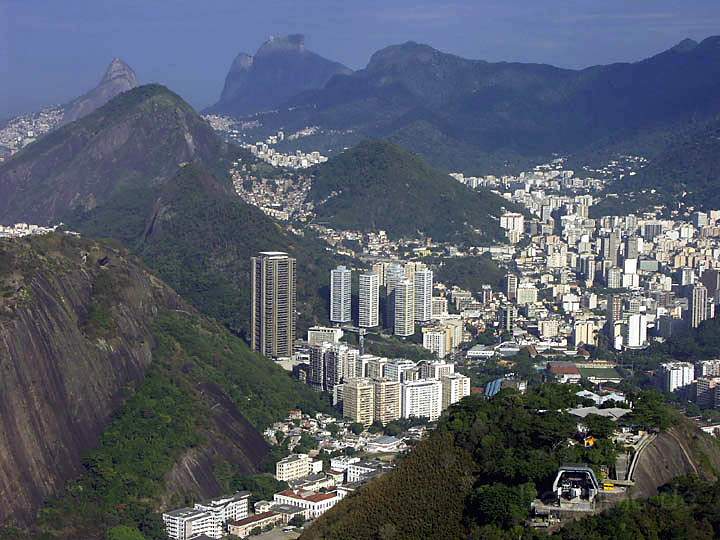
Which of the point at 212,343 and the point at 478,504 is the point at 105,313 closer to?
the point at 212,343

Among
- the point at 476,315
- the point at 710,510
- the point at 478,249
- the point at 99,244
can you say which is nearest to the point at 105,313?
the point at 99,244

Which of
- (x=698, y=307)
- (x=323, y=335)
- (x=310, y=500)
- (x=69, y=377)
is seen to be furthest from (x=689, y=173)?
(x=69, y=377)

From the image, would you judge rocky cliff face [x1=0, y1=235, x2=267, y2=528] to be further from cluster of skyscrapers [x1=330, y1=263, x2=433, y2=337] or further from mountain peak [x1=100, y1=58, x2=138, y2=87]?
mountain peak [x1=100, y1=58, x2=138, y2=87]

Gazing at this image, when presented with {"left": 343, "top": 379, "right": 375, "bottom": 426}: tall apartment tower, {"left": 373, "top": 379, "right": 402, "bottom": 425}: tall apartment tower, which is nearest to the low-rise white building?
{"left": 343, "top": 379, "right": 375, "bottom": 426}: tall apartment tower

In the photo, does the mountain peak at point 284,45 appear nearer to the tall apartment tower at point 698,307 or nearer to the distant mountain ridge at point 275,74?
the distant mountain ridge at point 275,74

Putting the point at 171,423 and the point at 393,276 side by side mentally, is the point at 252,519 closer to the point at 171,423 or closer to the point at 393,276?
the point at 171,423

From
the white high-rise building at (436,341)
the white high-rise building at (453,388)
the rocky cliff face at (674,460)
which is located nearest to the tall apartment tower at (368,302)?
the white high-rise building at (436,341)
